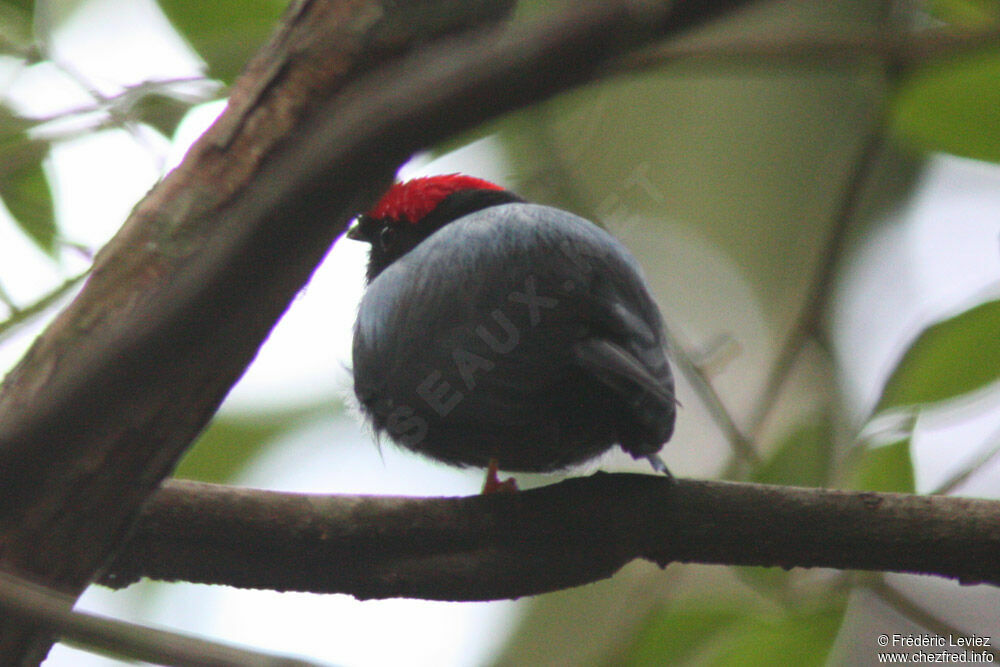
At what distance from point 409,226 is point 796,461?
1.67 meters

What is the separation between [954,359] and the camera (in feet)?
7.11

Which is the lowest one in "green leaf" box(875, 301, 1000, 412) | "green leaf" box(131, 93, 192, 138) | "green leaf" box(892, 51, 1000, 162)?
"green leaf" box(875, 301, 1000, 412)

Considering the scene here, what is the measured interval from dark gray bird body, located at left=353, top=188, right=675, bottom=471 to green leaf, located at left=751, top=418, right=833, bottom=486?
43 cm

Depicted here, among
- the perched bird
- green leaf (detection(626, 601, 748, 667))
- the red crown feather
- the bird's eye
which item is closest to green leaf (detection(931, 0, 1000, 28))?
the perched bird

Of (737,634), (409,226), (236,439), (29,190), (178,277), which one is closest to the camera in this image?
(178,277)

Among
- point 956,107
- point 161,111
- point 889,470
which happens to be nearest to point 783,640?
point 889,470

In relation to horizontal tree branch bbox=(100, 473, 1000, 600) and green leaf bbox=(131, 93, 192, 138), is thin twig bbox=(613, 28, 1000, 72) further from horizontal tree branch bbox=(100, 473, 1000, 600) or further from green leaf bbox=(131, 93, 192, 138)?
green leaf bbox=(131, 93, 192, 138)

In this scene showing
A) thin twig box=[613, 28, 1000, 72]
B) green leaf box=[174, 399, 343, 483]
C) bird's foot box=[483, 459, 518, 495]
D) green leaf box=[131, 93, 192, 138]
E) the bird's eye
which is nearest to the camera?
thin twig box=[613, 28, 1000, 72]

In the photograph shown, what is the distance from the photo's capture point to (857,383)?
434cm

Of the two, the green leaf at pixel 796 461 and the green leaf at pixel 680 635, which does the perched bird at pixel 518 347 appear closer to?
the green leaf at pixel 796 461

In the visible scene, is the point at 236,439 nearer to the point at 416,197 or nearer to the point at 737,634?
the point at 416,197

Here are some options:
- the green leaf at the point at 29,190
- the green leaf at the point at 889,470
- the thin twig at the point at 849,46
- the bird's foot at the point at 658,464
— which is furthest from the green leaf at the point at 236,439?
the thin twig at the point at 849,46

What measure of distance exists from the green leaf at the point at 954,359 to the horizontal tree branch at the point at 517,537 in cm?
27

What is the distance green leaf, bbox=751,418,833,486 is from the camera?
2.53 m
